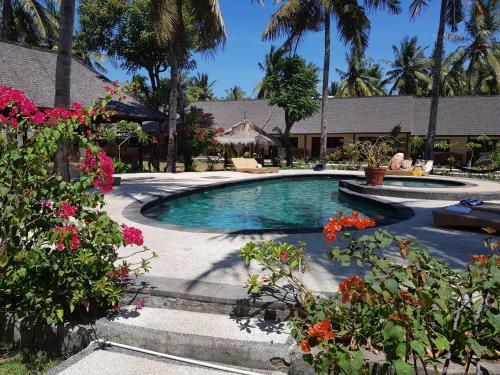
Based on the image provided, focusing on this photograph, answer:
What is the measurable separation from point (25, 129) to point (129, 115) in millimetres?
14808

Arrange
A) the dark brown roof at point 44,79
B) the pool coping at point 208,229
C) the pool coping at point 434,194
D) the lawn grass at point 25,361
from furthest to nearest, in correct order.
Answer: the dark brown roof at point 44,79 < the pool coping at point 434,194 < the pool coping at point 208,229 < the lawn grass at point 25,361

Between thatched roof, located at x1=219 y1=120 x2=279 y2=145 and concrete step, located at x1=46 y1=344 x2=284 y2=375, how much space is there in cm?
1978

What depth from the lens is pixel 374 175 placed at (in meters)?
13.0

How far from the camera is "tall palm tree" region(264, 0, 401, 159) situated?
71.5 ft

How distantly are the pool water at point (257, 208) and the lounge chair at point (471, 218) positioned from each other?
2396 mm

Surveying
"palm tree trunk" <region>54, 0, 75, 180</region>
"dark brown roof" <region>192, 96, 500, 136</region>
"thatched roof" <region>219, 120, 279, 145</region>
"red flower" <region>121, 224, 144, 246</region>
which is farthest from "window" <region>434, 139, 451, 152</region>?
"red flower" <region>121, 224, 144, 246</region>

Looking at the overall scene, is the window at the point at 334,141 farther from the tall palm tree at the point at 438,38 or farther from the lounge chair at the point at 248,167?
the lounge chair at the point at 248,167

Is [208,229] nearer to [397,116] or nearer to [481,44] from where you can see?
[397,116]

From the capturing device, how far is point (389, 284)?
6.92 ft

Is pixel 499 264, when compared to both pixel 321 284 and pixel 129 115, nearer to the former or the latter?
pixel 321 284

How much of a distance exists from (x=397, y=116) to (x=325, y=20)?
11.2 m

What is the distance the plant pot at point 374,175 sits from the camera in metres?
12.8

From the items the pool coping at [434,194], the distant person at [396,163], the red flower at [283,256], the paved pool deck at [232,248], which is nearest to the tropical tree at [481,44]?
the distant person at [396,163]

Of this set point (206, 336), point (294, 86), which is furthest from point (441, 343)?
point (294, 86)
